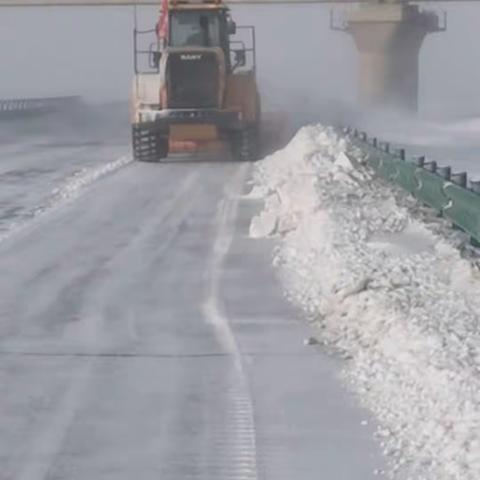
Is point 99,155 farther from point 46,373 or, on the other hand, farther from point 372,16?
point 372,16

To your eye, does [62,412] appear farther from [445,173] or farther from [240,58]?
[240,58]

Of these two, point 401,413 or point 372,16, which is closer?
point 401,413

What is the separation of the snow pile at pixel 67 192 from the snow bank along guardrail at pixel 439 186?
5.16 m

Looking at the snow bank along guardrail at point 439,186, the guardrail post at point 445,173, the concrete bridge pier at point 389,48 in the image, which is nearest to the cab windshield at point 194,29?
the snow bank along guardrail at point 439,186

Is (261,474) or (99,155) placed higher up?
(261,474)

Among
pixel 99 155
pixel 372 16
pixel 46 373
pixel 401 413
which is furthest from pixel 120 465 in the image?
pixel 372 16

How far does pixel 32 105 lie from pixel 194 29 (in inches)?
2447

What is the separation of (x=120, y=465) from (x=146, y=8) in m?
73.2

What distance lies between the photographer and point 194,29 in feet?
109

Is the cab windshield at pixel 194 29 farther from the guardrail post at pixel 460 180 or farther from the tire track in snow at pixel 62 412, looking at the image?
the tire track in snow at pixel 62 412

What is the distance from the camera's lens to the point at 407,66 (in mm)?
77938

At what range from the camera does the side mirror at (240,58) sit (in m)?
34.0

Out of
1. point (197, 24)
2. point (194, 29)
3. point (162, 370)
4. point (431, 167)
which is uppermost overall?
point (197, 24)

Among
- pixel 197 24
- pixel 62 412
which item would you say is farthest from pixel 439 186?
pixel 197 24
